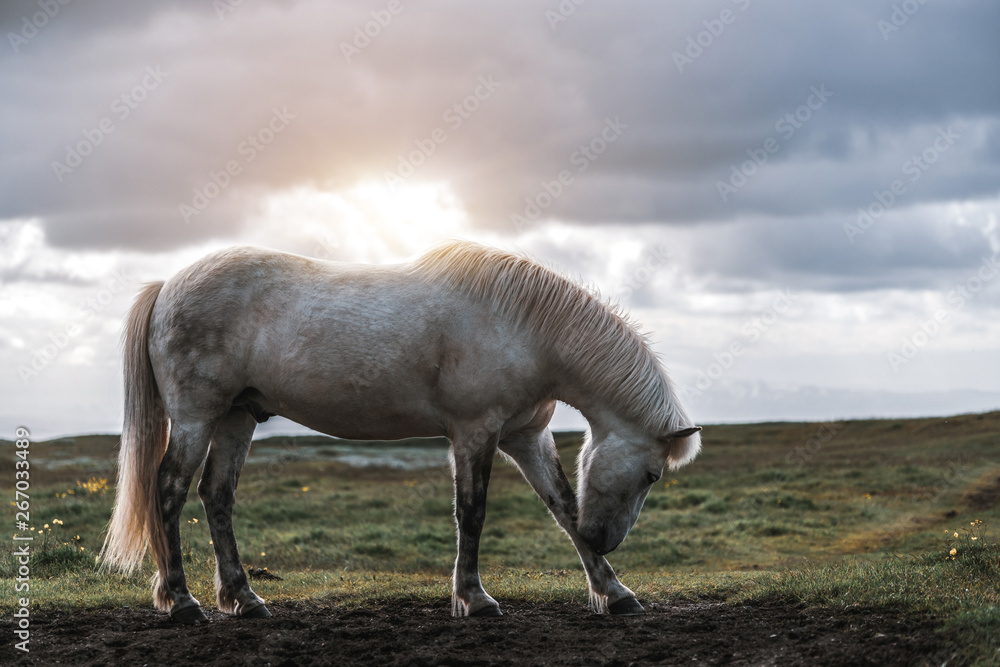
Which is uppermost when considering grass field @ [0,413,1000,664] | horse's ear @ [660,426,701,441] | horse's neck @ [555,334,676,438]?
horse's neck @ [555,334,676,438]

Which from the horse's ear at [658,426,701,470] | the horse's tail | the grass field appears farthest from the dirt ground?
the horse's ear at [658,426,701,470]

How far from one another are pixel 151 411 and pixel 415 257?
263 centimetres

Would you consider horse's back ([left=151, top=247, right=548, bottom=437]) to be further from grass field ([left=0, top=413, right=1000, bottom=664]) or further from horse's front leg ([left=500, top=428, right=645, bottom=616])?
grass field ([left=0, top=413, right=1000, bottom=664])

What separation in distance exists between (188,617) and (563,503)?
125 inches

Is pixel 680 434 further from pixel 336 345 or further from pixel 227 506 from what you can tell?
pixel 227 506

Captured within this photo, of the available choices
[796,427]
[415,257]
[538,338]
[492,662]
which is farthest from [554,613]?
[796,427]

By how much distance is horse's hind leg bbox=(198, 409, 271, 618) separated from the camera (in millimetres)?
6832

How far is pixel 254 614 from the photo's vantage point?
6.71 m

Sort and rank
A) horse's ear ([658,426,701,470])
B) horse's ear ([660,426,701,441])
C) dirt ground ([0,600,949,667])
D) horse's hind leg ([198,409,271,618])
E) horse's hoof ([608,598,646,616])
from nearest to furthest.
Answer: dirt ground ([0,600,949,667]) < horse's ear ([660,426,701,441]) < horse's ear ([658,426,701,470]) < horse's hoof ([608,598,646,616]) < horse's hind leg ([198,409,271,618])

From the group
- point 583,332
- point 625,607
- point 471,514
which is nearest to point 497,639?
point 471,514

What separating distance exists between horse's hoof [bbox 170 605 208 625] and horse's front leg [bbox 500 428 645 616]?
2808 millimetres

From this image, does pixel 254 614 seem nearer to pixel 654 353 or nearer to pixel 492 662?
pixel 492 662

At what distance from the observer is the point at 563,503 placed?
7.00 meters

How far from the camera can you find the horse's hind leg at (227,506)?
22.4 ft
